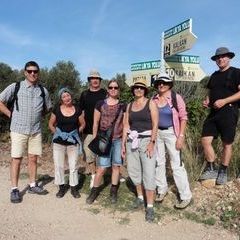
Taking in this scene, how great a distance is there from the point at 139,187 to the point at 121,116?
1.03 m

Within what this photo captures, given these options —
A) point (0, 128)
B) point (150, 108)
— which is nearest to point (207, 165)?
point (150, 108)

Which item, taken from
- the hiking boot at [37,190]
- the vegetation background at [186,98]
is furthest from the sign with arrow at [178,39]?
the hiking boot at [37,190]

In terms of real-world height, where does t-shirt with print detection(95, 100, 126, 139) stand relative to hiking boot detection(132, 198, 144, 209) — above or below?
above

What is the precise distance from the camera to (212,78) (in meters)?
6.82

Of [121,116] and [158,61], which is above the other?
[158,61]

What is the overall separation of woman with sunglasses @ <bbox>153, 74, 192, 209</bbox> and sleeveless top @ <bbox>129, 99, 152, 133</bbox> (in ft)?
1.02

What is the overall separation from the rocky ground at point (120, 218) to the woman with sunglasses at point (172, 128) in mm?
376

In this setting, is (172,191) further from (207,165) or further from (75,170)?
(75,170)

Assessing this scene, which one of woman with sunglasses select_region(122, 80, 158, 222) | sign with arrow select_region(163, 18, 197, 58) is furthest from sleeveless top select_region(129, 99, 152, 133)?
sign with arrow select_region(163, 18, 197, 58)

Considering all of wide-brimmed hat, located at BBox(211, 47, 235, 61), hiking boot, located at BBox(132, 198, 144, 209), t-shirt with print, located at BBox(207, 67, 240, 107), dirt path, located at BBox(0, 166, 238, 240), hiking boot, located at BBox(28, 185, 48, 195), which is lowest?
dirt path, located at BBox(0, 166, 238, 240)

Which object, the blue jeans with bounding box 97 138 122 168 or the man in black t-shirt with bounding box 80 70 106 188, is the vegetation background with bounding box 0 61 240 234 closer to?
the blue jeans with bounding box 97 138 122 168

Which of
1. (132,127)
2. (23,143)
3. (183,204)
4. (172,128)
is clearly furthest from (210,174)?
(23,143)

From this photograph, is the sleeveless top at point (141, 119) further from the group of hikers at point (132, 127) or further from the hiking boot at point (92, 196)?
the hiking boot at point (92, 196)

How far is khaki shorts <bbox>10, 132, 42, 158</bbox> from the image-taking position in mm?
6652
